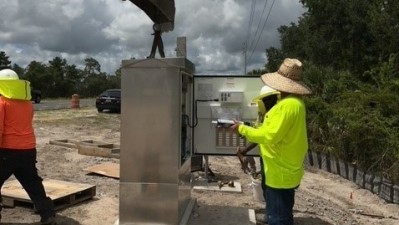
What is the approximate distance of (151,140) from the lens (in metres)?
5.32

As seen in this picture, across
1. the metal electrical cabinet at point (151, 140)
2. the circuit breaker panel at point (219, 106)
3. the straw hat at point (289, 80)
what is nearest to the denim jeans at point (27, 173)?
the metal electrical cabinet at point (151, 140)

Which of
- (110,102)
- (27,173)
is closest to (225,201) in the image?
(27,173)

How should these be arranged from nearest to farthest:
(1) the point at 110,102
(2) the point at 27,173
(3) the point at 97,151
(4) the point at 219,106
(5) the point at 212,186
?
(2) the point at 27,173, (4) the point at 219,106, (5) the point at 212,186, (3) the point at 97,151, (1) the point at 110,102

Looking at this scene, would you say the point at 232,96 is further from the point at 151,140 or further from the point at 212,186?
the point at 151,140

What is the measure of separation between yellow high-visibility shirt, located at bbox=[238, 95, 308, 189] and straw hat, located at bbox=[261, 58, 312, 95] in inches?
3.3

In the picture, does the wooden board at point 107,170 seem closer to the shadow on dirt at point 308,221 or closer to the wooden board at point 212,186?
Answer: the wooden board at point 212,186

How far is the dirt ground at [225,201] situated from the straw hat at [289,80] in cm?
228

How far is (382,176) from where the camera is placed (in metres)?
9.16

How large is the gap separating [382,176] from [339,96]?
3508mm

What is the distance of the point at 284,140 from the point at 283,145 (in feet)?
0.16

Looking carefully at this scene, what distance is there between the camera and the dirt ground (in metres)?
6.33

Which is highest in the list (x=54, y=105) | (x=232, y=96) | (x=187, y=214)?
(x=232, y=96)

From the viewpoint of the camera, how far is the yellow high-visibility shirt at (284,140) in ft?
13.7

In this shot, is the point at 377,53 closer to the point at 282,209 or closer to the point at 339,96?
the point at 339,96
